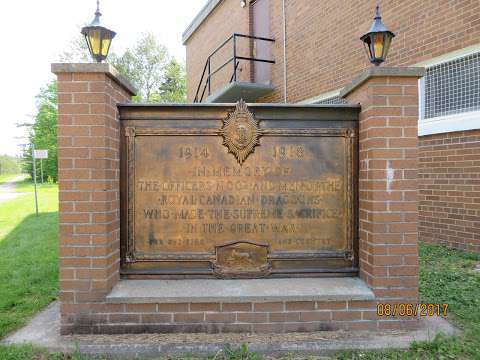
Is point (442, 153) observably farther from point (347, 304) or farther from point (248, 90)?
point (248, 90)

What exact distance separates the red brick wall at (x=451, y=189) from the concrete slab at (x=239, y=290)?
328 cm

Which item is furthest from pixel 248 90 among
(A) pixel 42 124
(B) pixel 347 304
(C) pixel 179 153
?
(A) pixel 42 124

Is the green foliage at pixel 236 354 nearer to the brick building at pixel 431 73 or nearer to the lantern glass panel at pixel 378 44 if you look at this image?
the brick building at pixel 431 73

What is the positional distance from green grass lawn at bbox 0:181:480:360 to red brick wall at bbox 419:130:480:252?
290 millimetres

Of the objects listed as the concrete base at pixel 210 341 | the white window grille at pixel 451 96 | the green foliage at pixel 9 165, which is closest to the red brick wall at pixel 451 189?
the white window grille at pixel 451 96

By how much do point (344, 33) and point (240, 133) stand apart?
19.4ft

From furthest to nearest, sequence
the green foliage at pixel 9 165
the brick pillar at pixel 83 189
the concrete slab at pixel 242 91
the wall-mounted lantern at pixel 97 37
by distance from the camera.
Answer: the green foliage at pixel 9 165 → the concrete slab at pixel 242 91 → the wall-mounted lantern at pixel 97 37 → the brick pillar at pixel 83 189

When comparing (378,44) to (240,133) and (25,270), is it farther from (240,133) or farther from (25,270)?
(25,270)

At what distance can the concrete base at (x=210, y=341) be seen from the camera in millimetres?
2623

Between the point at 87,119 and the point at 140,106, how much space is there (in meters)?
0.46

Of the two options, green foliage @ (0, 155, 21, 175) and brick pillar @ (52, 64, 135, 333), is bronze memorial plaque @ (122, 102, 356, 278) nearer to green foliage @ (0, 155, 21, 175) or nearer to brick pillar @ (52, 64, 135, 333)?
brick pillar @ (52, 64, 135, 333)

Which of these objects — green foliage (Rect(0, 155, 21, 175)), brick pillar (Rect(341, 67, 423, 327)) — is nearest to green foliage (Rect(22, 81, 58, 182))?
brick pillar (Rect(341, 67, 423, 327))

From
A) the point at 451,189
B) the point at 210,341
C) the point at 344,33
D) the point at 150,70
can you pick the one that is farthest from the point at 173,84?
the point at 210,341

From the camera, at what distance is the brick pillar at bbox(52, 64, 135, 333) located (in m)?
2.79
